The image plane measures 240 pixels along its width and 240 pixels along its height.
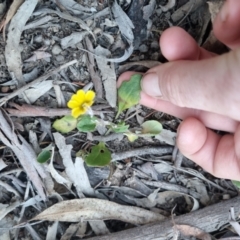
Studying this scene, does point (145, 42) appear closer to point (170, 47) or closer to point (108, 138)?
point (170, 47)

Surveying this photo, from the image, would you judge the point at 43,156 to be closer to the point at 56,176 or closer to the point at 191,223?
the point at 56,176

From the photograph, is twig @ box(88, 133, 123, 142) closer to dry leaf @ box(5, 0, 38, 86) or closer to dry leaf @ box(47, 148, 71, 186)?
dry leaf @ box(47, 148, 71, 186)

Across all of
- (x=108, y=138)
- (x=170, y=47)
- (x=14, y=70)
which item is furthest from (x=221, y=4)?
(x=14, y=70)

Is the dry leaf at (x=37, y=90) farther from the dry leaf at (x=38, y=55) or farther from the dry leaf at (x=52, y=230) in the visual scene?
the dry leaf at (x=52, y=230)

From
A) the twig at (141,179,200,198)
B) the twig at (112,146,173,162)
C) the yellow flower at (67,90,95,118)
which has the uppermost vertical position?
the yellow flower at (67,90,95,118)

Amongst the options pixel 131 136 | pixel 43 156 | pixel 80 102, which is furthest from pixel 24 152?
pixel 131 136

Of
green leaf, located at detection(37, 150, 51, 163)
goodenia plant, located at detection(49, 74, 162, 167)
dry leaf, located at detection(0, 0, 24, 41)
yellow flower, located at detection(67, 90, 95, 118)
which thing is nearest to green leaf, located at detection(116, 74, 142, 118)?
goodenia plant, located at detection(49, 74, 162, 167)
